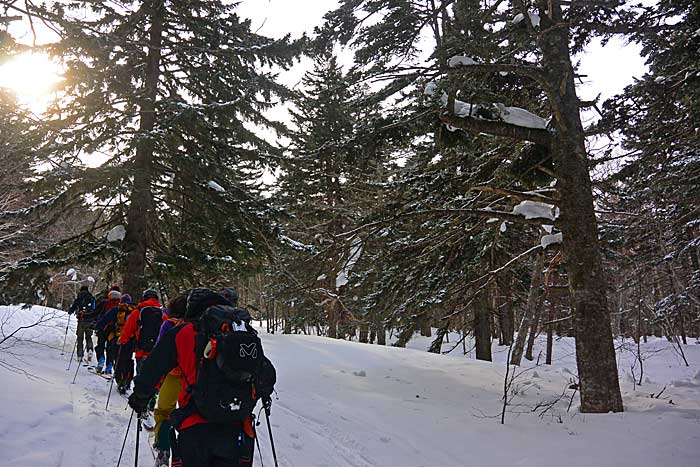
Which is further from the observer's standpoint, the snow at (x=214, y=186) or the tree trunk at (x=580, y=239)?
the snow at (x=214, y=186)

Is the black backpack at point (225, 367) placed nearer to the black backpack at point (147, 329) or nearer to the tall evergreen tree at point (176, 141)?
the black backpack at point (147, 329)

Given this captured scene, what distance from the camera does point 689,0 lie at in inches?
279

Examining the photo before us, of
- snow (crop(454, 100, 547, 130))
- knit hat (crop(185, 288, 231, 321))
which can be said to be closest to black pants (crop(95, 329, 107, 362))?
knit hat (crop(185, 288, 231, 321))

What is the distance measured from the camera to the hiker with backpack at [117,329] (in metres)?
8.34

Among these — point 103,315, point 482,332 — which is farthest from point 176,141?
point 482,332

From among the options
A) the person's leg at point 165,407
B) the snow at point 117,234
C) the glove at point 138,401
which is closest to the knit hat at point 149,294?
the person's leg at point 165,407

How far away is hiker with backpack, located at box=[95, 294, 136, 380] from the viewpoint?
8.34 m

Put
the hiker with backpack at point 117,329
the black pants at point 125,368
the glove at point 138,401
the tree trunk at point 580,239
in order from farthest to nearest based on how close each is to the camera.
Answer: the hiker with backpack at point 117,329 < the black pants at point 125,368 < the tree trunk at point 580,239 < the glove at point 138,401

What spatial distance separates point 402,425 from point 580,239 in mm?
4085

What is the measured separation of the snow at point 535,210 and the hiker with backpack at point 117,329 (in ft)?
24.6

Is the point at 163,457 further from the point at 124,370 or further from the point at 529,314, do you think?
the point at 529,314

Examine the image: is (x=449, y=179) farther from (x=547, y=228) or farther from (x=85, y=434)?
(x=85, y=434)

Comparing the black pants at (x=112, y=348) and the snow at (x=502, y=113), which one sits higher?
the snow at (x=502, y=113)

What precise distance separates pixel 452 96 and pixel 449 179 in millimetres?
2947
